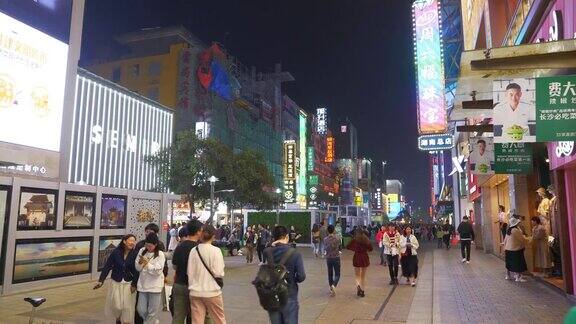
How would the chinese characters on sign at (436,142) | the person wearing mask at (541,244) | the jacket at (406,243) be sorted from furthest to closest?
the chinese characters on sign at (436,142)
the jacket at (406,243)
the person wearing mask at (541,244)

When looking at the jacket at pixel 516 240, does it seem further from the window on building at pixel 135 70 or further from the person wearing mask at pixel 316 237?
the window on building at pixel 135 70

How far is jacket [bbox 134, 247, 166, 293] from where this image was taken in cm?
675

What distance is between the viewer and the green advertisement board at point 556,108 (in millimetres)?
6715

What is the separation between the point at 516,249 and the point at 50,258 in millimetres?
12758

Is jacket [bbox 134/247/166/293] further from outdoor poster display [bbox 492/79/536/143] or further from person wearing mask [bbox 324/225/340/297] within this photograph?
person wearing mask [bbox 324/225/340/297]

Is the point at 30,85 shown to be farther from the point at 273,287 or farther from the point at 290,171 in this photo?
the point at 290,171

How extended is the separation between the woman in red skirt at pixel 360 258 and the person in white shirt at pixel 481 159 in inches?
233

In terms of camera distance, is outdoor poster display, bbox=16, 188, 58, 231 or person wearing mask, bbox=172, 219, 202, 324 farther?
outdoor poster display, bbox=16, 188, 58, 231

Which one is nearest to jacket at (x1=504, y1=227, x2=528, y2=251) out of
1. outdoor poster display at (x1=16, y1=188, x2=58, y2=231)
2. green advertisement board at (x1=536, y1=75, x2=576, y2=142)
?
green advertisement board at (x1=536, y1=75, x2=576, y2=142)

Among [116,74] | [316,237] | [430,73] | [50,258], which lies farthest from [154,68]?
[50,258]

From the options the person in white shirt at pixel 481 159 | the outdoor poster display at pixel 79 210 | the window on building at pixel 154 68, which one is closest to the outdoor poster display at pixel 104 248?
the outdoor poster display at pixel 79 210

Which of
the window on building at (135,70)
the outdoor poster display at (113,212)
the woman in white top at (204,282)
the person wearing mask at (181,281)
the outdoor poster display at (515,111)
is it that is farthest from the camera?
the window on building at (135,70)

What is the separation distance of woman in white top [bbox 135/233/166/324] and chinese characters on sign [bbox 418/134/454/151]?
965 inches

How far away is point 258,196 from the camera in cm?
3241
